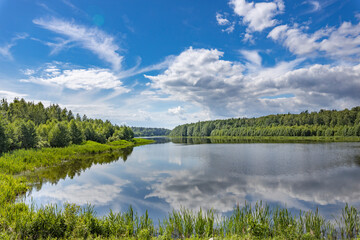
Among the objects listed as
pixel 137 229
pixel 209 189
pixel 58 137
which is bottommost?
pixel 209 189

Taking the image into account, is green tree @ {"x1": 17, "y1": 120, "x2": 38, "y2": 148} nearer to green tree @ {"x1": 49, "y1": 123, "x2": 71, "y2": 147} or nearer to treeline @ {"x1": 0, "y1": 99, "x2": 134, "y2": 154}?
treeline @ {"x1": 0, "y1": 99, "x2": 134, "y2": 154}

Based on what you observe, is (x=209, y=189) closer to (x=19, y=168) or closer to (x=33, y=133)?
(x=19, y=168)

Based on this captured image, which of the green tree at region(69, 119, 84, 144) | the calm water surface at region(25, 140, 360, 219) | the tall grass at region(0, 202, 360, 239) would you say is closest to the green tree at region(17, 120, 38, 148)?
the green tree at region(69, 119, 84, 144)

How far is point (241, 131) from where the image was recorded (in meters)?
181

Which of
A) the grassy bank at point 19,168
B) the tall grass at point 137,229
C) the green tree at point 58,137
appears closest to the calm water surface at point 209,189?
the grassy bank at point 19,168

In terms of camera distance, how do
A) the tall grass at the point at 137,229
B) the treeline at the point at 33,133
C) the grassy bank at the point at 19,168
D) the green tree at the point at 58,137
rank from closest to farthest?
the tall grass at the point at 137,229 → the grassy bank at the point at 19,168 → the treeline at the point at 33,133 → the green tree at the point at 58,137

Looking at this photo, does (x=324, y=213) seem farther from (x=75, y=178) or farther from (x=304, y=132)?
(x=304, y=132)

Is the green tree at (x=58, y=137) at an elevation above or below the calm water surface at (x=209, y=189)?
above

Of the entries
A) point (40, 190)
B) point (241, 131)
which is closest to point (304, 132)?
point (241, 131)

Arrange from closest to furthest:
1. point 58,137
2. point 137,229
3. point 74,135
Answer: point 137,229
point 58,137
point 74,135

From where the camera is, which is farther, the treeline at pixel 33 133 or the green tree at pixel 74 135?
the green tree at pixel 74 135

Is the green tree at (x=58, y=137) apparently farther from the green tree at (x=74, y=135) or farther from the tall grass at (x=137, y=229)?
the tall grass at (x=137, y=229)

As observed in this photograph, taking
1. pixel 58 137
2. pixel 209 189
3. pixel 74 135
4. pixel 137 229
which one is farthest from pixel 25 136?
pixel 137 229

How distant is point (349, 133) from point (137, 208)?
456 feet
